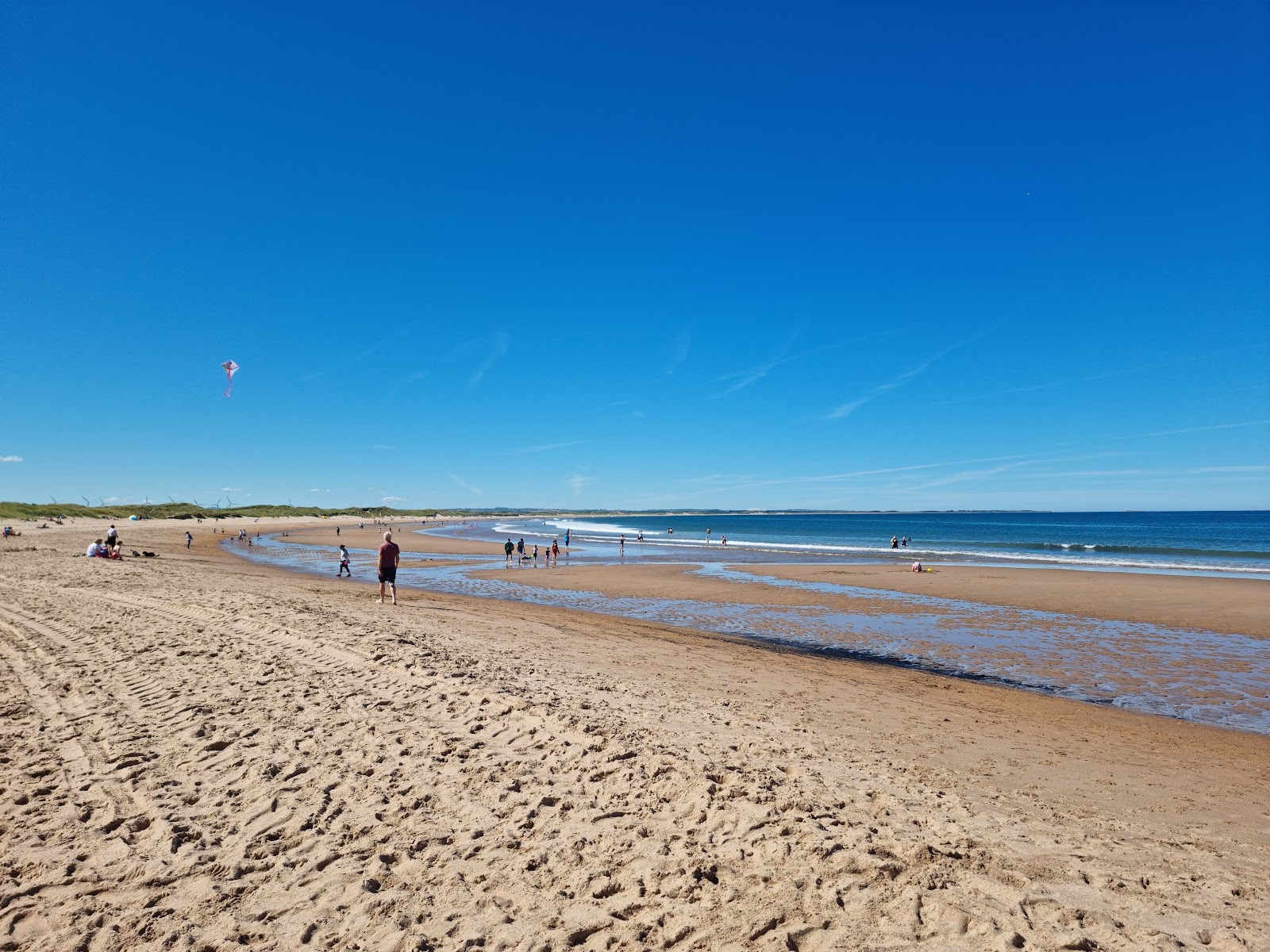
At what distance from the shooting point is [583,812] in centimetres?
507

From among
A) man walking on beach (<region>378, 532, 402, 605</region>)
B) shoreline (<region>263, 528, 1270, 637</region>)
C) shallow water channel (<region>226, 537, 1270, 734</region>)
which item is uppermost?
man walking on beach (<region>378, 532, 402, 605</region>)

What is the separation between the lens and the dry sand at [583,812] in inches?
152

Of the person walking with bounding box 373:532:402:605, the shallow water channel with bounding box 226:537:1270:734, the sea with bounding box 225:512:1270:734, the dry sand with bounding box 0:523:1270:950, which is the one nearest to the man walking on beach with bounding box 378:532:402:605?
the person walking with bounding box 373:532:402:605

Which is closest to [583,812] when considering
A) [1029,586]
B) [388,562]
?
[388,562]

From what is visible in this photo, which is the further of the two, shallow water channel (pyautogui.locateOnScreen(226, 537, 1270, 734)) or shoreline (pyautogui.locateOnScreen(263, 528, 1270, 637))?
shoreline (pyautogui.locateOnScreen(263, 528, 1270, 637))

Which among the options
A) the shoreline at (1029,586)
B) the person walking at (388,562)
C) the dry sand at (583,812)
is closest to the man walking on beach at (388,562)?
the person walking at (388,562)

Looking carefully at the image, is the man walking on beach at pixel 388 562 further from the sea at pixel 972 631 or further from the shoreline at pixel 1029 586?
the shoreline at pixel 1029 586

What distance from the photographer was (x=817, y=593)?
24.4 metres

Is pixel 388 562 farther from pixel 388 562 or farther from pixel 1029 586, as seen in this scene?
pixel 1029 586

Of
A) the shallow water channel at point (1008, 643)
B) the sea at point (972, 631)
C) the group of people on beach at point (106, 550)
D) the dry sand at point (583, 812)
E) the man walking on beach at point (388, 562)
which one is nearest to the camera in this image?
the dry sand at point (583, 812)

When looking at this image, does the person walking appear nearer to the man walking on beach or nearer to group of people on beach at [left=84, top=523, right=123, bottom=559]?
the man walking on beach

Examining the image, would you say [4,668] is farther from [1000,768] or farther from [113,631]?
[1000,768]

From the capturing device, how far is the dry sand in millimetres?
3857

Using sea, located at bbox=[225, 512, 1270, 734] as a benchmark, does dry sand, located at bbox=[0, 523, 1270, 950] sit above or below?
above
